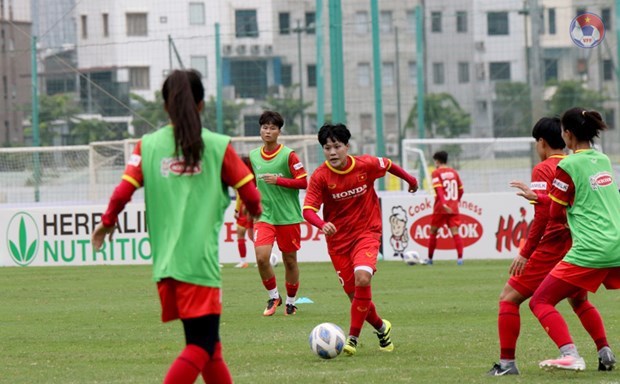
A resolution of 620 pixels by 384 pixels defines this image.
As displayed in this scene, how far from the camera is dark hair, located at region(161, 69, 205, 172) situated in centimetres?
663

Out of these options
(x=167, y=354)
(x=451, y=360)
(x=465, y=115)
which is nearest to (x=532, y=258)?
(x=451, y=360)

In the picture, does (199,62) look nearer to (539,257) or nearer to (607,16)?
(607,16)

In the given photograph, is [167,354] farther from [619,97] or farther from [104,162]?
[619,97]

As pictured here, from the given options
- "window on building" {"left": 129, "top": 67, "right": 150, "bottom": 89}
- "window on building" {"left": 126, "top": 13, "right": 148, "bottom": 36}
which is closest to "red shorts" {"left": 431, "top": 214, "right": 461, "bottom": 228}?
"window on building" {"left": 129, "top": 67, "right": 150, "bottom": 89}

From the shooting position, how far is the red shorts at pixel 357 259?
34.8 feet

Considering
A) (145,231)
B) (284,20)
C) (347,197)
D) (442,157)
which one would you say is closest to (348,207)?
(347,197)

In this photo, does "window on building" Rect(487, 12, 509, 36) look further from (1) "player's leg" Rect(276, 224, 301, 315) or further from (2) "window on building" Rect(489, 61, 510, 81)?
(1) "player's leg" Rect(276, 224, 301, 315)

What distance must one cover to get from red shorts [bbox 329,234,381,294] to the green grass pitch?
25.4 inches

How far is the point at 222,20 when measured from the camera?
96.1ft

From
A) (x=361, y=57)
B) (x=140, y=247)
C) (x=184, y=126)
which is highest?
(x=361, y=57)

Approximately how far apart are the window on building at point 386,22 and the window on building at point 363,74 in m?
1.43

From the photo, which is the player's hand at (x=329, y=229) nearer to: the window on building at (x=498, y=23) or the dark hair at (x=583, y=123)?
the dark hair at (x=583, y=123)

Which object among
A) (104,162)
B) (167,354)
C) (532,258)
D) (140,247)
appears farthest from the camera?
(104,162)

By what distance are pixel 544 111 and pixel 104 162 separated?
33.8ft
